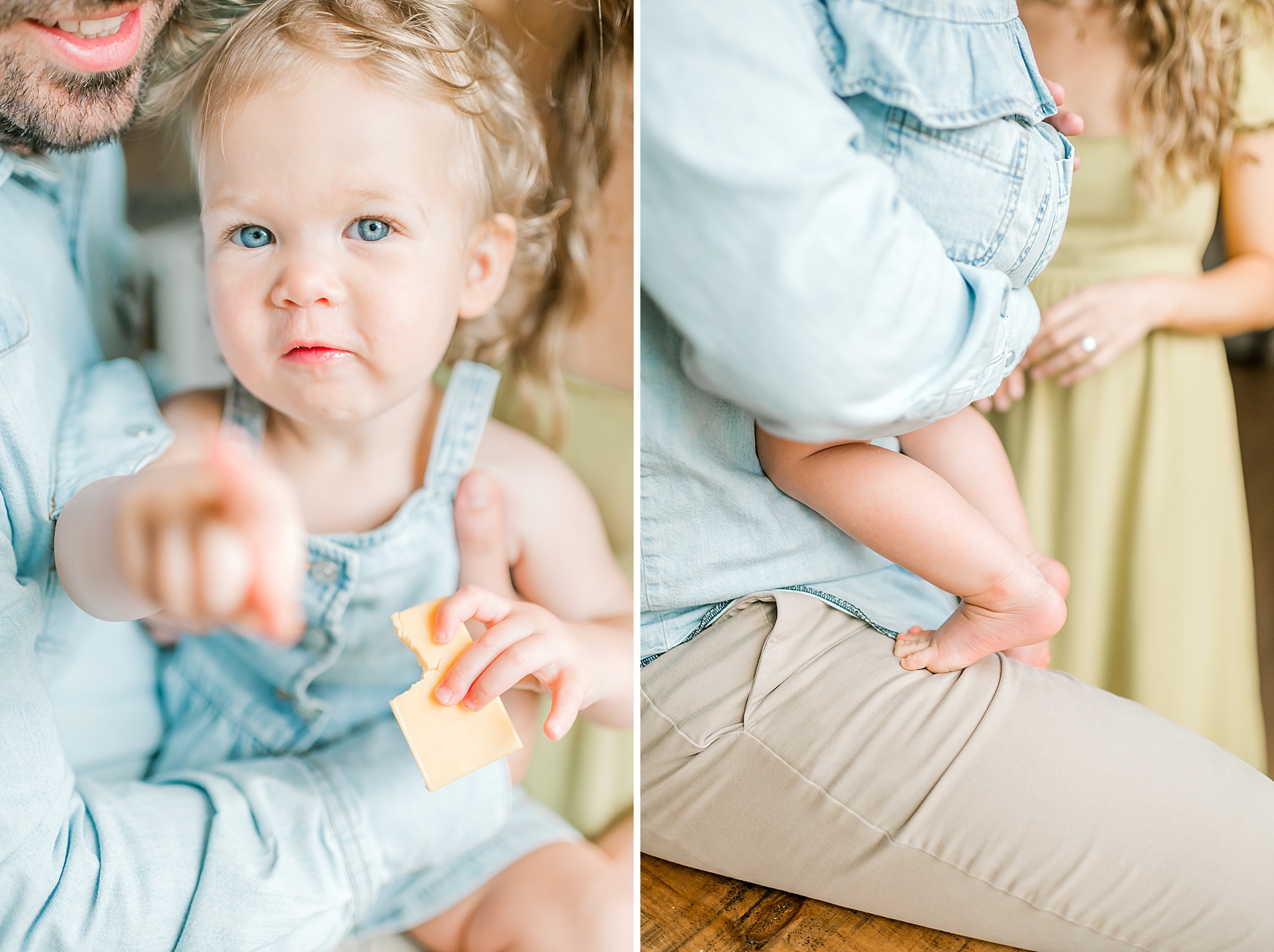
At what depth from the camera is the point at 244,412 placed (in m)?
0.52

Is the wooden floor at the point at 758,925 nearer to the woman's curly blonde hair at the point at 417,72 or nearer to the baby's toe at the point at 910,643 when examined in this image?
the baby's toe at the point at 910,643

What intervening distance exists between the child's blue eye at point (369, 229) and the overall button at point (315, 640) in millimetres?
232

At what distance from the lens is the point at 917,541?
28.4 inches

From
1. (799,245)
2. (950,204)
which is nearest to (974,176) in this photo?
(950,204)

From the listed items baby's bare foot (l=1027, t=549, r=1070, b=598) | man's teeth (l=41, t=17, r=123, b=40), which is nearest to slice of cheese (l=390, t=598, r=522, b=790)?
man's teeth (l=41, t=17, r=123, b=40)

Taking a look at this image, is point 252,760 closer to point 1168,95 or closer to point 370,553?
point 370,553

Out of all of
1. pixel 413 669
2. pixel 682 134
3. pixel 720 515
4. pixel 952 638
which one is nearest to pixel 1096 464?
pixel 952 638

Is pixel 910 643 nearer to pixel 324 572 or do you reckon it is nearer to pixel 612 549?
pixel 612 549

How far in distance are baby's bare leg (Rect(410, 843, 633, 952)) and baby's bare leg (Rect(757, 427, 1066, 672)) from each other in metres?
0.31

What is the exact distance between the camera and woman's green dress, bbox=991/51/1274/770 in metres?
1.00

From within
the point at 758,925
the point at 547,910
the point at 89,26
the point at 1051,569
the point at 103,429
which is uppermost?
the point at 89,26

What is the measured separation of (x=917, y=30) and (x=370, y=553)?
50 cm

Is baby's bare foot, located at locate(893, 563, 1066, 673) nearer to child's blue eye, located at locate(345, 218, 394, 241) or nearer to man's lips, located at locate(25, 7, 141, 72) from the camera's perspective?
child's blue eye, located at locate(345, 218, 394, 241)

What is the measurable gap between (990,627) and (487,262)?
1.68 ft
